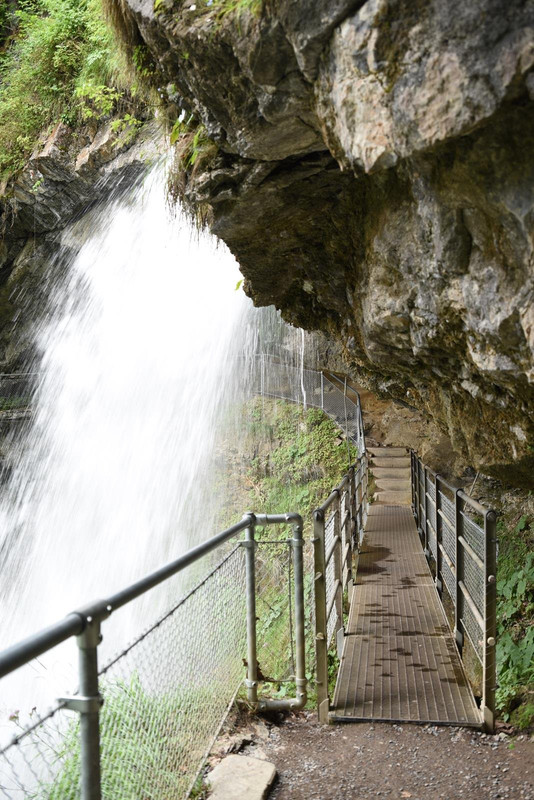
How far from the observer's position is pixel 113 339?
1869cm

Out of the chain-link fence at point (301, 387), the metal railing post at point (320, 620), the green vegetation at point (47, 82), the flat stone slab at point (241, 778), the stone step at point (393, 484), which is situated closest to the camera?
the flat stone slab at point (241, 778)

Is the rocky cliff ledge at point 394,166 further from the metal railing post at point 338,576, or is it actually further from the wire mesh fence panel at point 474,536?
the metal railing post at point 338,576

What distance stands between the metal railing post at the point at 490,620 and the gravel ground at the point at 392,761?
171 millimetres

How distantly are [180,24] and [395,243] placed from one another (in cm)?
200

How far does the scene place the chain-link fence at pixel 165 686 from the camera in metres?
1.88

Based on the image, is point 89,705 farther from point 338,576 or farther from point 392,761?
point 338,576

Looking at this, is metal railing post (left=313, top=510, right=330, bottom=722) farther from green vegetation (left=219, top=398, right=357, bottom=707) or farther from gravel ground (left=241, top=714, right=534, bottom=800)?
green vegetation (left=219, top=398, right=357, bottom=707)

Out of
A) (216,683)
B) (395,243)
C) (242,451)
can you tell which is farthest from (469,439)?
(242,451)

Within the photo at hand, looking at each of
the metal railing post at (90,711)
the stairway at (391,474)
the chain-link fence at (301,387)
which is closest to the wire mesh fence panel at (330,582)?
the metal railing post at (90,711)

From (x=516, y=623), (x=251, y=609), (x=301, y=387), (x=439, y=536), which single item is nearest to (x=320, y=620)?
(x=251, y=609)

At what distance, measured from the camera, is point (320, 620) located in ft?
14.2

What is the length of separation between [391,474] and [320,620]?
11.9m

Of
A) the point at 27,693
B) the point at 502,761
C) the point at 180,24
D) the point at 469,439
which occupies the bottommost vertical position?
the point at 27,693

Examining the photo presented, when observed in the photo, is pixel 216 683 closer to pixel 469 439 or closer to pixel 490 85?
pixel 490 85
